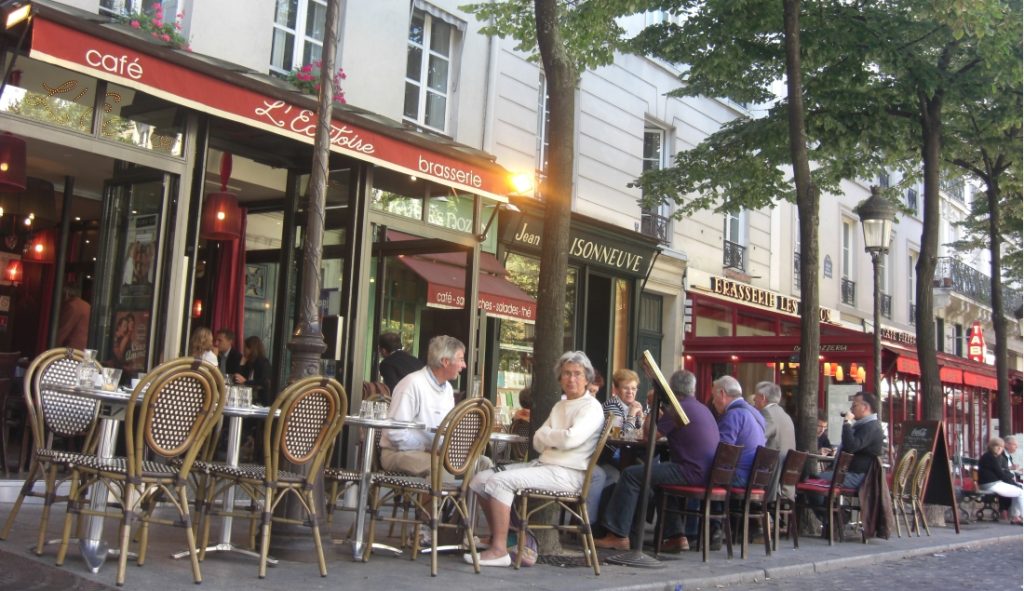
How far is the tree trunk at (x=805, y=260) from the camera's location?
10727 mm

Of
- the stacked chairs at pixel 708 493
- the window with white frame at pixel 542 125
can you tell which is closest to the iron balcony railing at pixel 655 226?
the window with white frame at pixel 542 125

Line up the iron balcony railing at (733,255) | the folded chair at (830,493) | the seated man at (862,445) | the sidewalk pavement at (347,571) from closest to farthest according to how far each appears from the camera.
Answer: the sidewalk pavement at (347,571) < the folded chair at (830,493) < the seated man at (862,445) < the iron balcony railing at (733,255)

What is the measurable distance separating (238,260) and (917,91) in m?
9.15

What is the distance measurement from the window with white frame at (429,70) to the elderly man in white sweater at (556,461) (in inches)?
280

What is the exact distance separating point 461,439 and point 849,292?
21082mm

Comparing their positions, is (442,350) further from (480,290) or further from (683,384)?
(480,290)

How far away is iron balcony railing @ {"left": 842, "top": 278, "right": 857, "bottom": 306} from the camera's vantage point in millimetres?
25328

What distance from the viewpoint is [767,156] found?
14555 mm

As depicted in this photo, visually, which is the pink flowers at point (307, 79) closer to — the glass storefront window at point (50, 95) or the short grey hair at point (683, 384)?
the glass storefront window at point (50, 95)

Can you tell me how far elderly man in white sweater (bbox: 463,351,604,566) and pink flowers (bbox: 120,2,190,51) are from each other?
5.11m

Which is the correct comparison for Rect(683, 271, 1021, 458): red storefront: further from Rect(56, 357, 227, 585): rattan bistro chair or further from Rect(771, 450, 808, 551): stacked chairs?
Rect(56, 357, 227, 585): rattan bistro chair

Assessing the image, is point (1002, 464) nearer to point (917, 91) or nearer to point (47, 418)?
point (917, 91)

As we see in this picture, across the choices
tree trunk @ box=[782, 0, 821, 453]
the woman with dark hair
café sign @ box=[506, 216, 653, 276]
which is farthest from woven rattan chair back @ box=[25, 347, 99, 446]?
café sign @ box=[506, 216, 653, 276]

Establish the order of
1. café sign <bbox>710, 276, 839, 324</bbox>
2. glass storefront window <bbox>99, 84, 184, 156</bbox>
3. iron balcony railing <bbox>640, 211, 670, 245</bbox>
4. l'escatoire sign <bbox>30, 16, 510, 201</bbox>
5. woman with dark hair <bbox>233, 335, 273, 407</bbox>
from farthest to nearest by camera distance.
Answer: café sign <bbox>710, 276, 839, 324</bbox> < iron balcony railing <bbox>640, 211, 670, 245</bbox> < woman with dark hair <bbox>233, 335, 273, 407</bbox> < glass storefront window <bbox>99, 84, 184, 156</bbox> < l'escatoire sign <bbox>30, 16, 510, 201</bbox>
